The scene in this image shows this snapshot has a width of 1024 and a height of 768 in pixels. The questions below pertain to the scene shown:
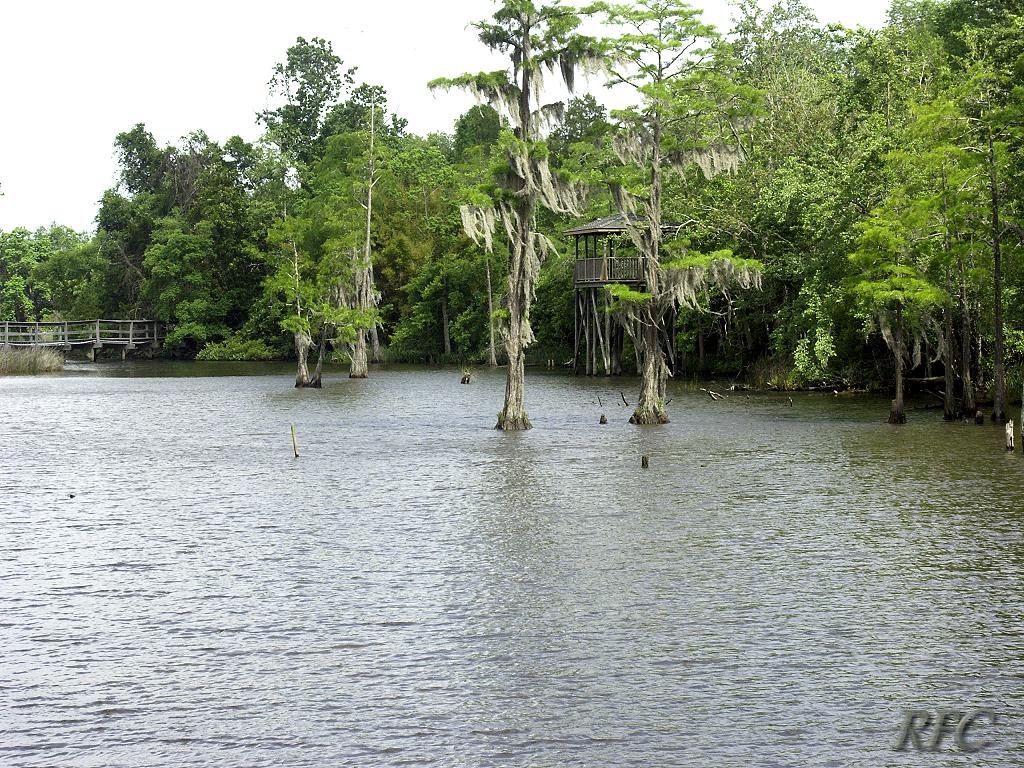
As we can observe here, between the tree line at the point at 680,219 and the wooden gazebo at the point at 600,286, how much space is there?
1525 millimetres

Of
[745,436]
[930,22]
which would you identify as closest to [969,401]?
[745,436]

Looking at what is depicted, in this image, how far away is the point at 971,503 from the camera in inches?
1003

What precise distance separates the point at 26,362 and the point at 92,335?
25659 mm

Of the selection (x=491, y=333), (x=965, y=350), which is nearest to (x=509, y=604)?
(x=965, y=350)

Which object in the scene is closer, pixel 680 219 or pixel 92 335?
pixel 680 219

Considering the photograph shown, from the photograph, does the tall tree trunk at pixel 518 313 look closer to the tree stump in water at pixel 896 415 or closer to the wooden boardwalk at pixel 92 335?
the tree stump in water at pixel 896 415

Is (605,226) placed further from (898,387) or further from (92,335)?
(92,335)

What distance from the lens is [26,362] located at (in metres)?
85.0

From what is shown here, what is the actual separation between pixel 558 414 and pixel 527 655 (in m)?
33.2

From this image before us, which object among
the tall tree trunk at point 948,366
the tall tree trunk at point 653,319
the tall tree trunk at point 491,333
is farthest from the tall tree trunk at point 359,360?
the tall tree trunk at point 948,366

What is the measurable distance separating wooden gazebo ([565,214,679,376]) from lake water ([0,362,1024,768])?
26.7 meters

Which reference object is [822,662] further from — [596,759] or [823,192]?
[823,192]

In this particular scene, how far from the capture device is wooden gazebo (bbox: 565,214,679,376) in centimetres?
6200

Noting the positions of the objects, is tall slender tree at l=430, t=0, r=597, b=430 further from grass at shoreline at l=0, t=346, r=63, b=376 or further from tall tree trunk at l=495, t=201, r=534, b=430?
grass at shoreline at l=0, t=346, r=63, b=376
